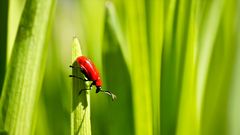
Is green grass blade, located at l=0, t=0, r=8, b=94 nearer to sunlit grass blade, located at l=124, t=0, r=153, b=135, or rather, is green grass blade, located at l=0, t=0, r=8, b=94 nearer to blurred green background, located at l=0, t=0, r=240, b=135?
blurred green background, located at l=0, t=0, r=240, b=135

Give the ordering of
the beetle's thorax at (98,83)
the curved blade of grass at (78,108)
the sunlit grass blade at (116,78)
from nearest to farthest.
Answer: the curved blade of grass at (78,108), the sunlit grass blade at (116,78), the beetle's thorax at (98,83)

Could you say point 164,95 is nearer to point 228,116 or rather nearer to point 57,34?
point 228,116

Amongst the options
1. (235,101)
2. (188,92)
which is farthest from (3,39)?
(235,101)

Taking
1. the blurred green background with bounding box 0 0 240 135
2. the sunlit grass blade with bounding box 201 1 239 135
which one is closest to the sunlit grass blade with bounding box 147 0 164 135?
the blurred green background with bounding box 0 0 240 135

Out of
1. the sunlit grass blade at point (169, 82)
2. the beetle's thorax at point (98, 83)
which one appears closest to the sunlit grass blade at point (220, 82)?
the sunlit grass blade at point (169, 82)

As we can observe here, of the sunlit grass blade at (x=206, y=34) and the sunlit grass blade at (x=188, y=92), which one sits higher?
the sunlit grass blade at (x=206, y=34)

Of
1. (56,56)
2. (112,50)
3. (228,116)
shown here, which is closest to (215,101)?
(228,116)

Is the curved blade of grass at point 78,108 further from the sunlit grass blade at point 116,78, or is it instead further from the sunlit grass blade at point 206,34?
the sunlit grass blade at point 206,34
